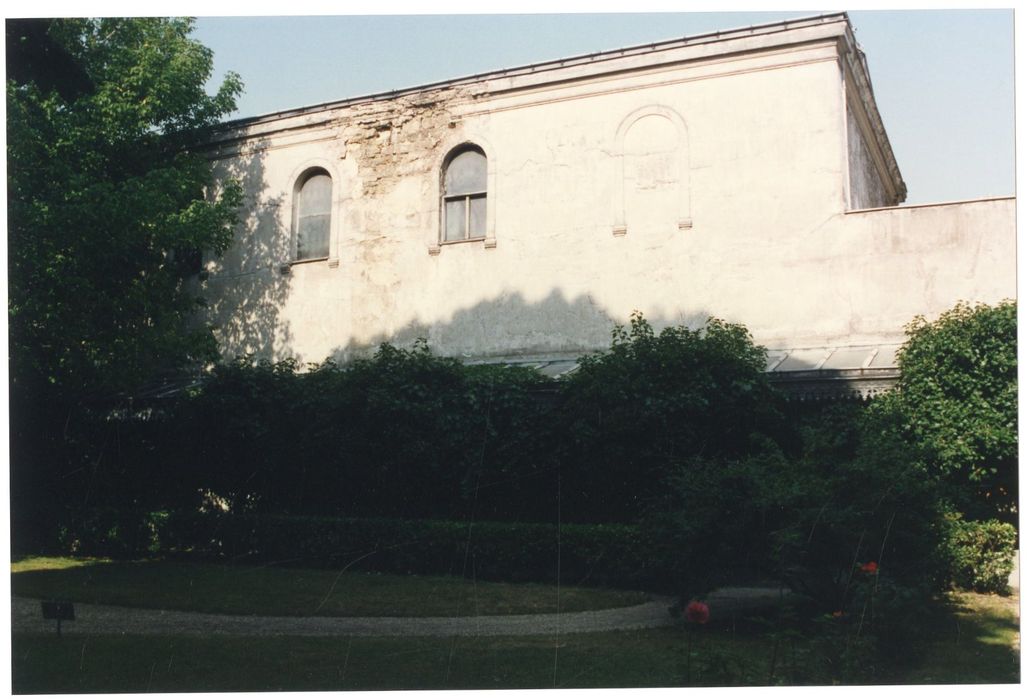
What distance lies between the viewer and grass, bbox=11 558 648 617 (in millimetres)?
12570

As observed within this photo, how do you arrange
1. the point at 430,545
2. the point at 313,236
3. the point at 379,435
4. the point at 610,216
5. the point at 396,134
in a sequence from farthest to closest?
the point at 313,236 → the point at 396,134 → the point at 610,216 → the point at 379,435 → the point at 430,545

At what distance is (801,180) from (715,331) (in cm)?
484

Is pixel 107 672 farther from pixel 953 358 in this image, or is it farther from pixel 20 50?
pixel 953 358

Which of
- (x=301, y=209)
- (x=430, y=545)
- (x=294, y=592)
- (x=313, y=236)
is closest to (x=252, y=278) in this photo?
(x=313, y=236)

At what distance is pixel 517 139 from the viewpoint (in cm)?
2056

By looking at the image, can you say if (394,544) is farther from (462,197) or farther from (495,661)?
(462,197)

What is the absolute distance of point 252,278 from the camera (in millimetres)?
22578

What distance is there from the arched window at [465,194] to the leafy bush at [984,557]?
11.8 metres

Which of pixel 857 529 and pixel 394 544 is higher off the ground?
pixel 857 529

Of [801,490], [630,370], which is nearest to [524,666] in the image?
[801,490]

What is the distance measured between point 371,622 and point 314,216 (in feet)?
42.6

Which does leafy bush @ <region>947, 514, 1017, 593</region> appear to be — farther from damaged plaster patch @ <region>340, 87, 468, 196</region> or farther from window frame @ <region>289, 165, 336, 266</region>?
window frame @ <region>289, 165, 336, 266</region>

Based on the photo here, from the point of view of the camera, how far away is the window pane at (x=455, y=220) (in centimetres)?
2106

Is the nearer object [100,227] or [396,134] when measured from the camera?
[100,227]
